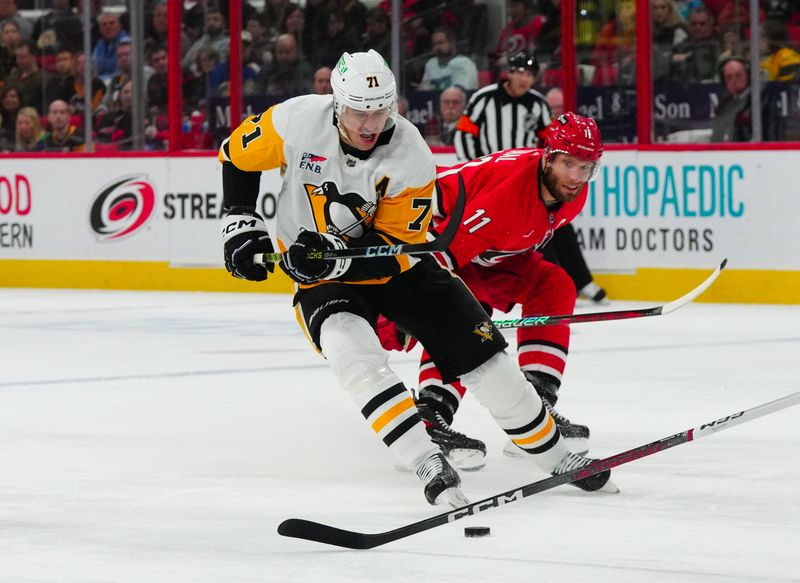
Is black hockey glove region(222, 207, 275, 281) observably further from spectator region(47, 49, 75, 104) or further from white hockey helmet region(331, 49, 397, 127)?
spectator region(47, 49, 75, 104)

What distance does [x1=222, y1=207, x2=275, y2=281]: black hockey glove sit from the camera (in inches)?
135

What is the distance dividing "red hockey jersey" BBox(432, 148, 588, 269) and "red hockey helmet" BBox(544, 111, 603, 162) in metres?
0.15

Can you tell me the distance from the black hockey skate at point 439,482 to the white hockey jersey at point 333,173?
45 cm

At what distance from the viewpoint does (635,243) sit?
8070 millimetres

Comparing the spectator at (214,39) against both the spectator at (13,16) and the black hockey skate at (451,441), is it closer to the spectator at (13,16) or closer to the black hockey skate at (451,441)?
the spectator at (13,16)

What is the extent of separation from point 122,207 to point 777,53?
388 cm

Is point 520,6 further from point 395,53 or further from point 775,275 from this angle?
point 775,275

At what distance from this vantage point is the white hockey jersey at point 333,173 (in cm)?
341

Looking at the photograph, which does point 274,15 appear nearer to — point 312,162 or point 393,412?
point 312,162

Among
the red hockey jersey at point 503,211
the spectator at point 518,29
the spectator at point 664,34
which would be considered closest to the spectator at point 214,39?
the spectator at point 518,29

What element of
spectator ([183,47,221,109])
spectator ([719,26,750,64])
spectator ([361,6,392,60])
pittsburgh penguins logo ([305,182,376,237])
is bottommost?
pittsburgh penguins logo ([305,182,376,237])

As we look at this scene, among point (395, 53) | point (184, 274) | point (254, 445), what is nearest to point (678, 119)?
point (395, 53)

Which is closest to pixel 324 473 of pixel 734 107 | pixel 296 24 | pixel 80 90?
pixel 734 107

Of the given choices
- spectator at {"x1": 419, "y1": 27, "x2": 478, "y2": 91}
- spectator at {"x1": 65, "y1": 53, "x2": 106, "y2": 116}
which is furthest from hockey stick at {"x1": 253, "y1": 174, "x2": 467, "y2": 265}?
spectator at {"x1": 65, "y1": 53, "x2": 106, "y2": 116}
